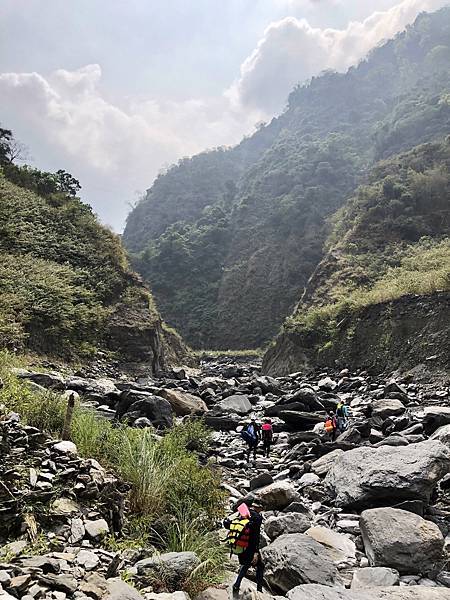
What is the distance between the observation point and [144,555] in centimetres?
573

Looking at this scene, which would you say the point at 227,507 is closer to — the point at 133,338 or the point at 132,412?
the point at 132,412

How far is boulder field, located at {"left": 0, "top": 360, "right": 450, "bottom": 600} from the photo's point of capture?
4.88 metres

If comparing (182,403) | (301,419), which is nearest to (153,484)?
(301,419)

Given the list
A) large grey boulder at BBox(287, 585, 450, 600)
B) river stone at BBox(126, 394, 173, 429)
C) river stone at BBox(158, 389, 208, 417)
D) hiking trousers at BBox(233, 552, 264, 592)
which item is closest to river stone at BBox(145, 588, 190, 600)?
hiking trousers at BBox(233, 552, 264, 592)

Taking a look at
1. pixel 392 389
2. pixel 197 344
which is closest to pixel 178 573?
pixel 392 389

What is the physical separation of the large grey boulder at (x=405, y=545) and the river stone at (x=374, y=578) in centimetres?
24

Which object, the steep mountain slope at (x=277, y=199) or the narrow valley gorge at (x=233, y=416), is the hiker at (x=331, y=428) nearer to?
the narrow valley gorge at (x=233, y=416)

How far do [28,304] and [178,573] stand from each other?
2066 centimetres

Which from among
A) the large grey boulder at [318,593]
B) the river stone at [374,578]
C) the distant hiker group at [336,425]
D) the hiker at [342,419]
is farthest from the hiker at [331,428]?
the large grey boulder at [318,593]

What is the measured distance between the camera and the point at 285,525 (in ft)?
24.3

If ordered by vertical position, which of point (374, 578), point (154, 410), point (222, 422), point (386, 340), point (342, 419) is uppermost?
point (386, 340)

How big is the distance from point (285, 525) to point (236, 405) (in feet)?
38.4

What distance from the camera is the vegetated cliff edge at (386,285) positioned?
73.2 feet

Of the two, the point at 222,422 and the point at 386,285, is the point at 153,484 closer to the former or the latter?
the point at 222,422
